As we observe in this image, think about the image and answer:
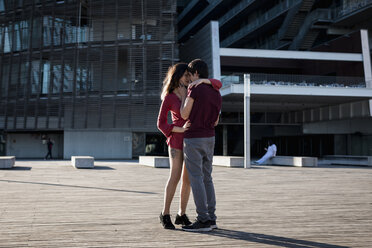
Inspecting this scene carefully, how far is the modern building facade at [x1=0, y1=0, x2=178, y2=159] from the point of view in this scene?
33188 millimetres

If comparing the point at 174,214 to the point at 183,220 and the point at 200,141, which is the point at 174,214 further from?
the point at 200,141

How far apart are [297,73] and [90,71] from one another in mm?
19611

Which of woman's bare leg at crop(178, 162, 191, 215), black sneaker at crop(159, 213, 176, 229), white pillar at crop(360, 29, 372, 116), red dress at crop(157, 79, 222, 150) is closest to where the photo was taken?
black sneaker at crop(159, 213, 176, 229)

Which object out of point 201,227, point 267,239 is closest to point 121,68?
point 201,227

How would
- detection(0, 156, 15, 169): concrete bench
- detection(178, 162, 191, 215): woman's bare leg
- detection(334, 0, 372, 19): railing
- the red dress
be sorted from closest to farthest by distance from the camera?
1. the red dress
2. detection(178, 162, 191, 215): woman's bare leg
3. detection(0, 156, 15, 169): concrete bench
4. detection(334, 0, 372, 19): railing

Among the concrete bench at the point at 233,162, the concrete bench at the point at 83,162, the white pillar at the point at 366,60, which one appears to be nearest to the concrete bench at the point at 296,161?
the concrete bench at the point at 233,162

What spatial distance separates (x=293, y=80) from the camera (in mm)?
27844

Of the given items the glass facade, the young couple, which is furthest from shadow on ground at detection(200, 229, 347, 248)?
the glass facade

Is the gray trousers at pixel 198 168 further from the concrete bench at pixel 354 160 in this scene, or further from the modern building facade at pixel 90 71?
the modern building facade at pixel 90 71

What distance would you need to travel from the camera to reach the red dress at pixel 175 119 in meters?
4.52

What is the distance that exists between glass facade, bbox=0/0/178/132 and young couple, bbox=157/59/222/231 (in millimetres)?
28039

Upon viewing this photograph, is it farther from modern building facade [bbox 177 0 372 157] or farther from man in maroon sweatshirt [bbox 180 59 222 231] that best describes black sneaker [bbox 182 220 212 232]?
modern building facade [bbox 177 0 372 157]

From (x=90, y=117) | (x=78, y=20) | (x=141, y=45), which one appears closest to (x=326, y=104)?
(x=141, y=45)

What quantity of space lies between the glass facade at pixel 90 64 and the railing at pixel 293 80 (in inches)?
315
